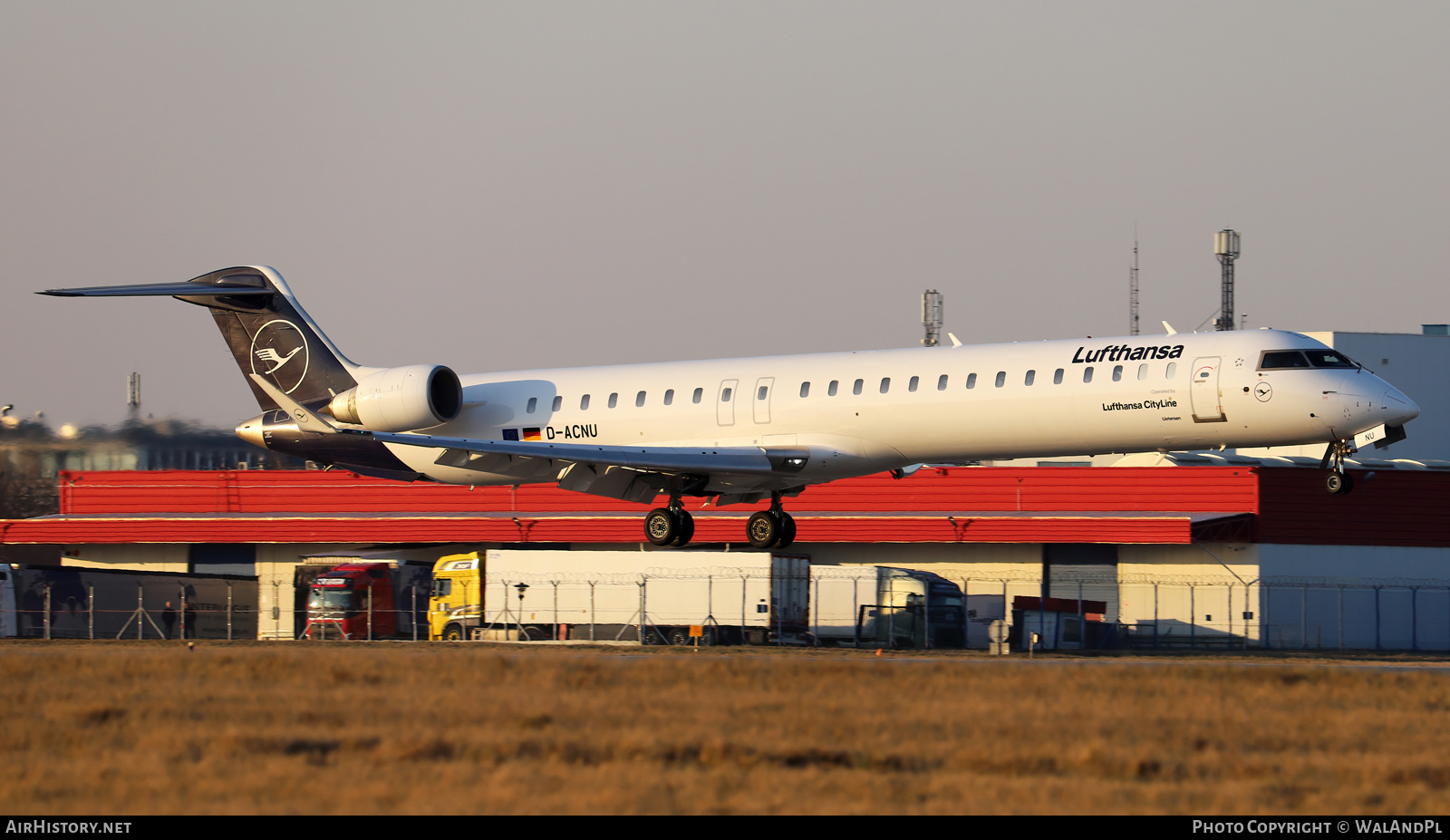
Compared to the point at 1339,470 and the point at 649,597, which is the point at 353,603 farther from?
the point at 1339,470

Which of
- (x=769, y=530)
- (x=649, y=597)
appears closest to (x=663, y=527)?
(x=769, y=530)

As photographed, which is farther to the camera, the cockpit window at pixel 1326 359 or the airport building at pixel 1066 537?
the airport building at pixel 1066 537

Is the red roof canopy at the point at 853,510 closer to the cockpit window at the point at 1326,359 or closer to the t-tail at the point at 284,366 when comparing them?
the t-tail at the point at 284,366

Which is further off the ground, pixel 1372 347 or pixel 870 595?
pixel 1372 347

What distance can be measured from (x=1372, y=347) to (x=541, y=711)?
50.0 metres

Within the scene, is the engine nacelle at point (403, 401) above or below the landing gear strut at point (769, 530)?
above

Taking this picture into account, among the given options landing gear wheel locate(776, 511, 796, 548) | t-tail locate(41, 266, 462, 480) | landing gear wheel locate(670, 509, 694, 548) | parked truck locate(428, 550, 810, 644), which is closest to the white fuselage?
landing gear wheel locate(776, 511, 796, 548)

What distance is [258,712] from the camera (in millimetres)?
16234

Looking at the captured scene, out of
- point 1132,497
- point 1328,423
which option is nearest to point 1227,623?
point 1132,497

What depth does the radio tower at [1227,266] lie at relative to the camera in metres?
65.5

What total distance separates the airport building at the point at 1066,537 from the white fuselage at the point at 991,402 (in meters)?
10.3

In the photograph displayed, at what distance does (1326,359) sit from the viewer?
2500 centimetres

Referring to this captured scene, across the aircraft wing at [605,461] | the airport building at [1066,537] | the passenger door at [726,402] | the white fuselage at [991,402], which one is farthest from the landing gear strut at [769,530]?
the airport building at [1066,537]
